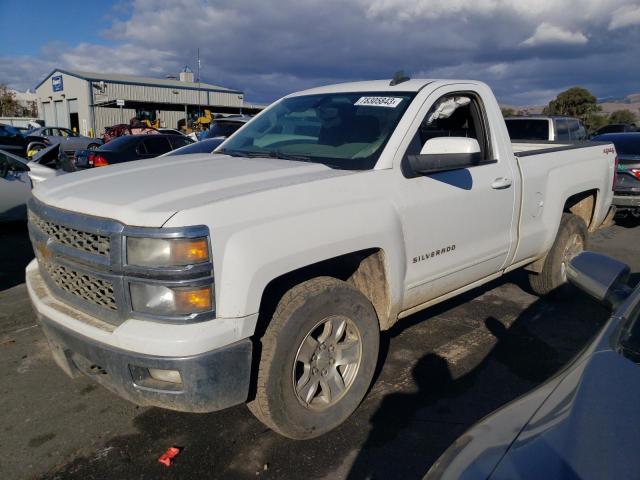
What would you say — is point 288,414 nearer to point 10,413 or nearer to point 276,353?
point 276,353

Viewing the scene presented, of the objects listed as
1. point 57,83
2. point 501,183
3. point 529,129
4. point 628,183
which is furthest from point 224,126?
point 57,83

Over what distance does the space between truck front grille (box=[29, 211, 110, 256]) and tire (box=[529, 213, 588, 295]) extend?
4074 millimetres

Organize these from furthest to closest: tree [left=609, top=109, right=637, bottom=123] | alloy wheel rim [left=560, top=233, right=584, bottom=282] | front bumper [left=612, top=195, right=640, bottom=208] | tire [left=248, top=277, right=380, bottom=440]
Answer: tree [left=609, top=109, right=637, bottom=123], front bumper [left=612, top=195, right=640, bottom=208], alloy wheel rim [left=560, top=233, right=584, bottom=282], tire [left=248, top=277, right=380, bottom=440]

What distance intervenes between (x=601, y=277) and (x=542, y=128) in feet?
34.1

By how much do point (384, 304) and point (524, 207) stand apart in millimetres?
1750

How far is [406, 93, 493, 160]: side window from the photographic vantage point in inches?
141

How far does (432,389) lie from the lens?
3.47 meters

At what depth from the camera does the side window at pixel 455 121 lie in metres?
3.59

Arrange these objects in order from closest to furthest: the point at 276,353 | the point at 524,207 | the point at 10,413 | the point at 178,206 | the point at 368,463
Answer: the point at 178,206
the point at 276,353
the point at 368,463
the point at 10,413
the point at 524,207

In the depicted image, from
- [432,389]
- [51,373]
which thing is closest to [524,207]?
[432,389]

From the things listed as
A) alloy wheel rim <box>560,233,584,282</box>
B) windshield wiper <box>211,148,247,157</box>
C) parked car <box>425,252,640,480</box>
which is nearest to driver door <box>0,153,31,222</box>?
windshield wiper <box>211,148,247,157</box>

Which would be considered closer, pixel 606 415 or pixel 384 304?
pixel 606 415

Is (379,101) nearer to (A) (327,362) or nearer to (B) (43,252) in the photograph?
(A) (327,362)

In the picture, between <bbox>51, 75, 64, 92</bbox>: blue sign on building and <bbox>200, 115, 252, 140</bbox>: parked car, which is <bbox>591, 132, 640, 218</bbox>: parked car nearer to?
<bbox>200, 115, 252, 140</bbox>: parked car
